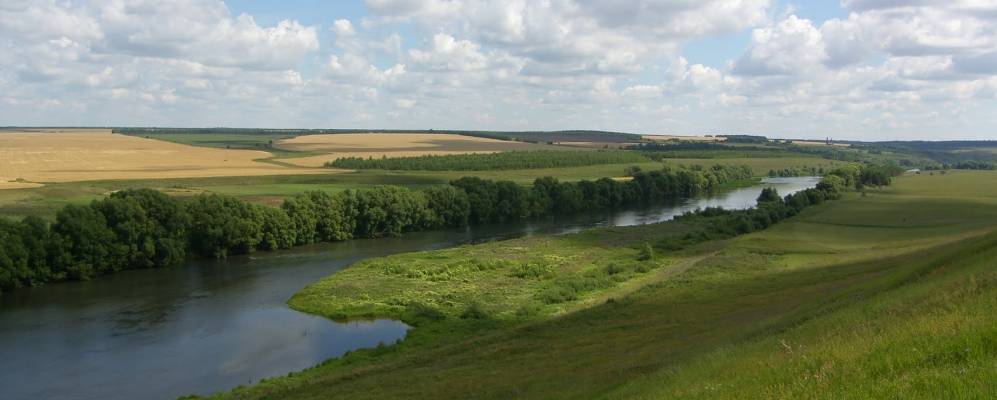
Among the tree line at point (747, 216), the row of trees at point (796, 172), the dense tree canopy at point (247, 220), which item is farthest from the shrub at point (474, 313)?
the row of trees at point (796, 172)

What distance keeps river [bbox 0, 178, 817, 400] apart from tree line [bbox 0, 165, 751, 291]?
169 cm

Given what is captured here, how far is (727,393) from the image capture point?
425 inches

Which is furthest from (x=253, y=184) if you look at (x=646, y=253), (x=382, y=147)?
(x=382, y=147)

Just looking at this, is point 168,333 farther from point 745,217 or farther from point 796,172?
point 796,172

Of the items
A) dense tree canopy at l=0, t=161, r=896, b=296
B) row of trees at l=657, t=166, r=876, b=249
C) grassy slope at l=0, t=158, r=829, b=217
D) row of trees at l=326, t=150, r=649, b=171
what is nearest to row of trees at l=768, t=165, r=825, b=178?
row of trees at l=326, t=150, r=649, b=171

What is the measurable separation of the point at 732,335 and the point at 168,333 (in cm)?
2791

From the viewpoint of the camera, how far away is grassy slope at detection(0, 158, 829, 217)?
219ft

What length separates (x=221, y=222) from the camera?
5978cm

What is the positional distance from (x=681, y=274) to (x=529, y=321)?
38.6 feet

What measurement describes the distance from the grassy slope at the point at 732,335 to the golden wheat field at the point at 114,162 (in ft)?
181

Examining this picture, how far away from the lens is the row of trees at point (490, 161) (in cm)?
13062

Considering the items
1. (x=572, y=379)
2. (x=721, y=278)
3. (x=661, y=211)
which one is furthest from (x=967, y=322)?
(x=661, y=211)

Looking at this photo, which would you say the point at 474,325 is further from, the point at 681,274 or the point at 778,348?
the point at 778,348

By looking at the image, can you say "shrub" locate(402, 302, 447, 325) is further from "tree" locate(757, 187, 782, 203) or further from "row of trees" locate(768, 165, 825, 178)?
"row of trees" locate(768, 165, 825, 178)
